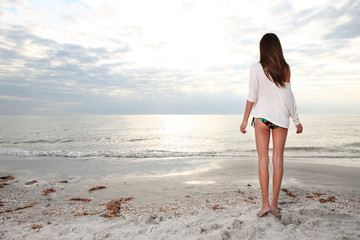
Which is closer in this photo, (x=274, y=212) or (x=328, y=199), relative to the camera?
(x=274, y=212)

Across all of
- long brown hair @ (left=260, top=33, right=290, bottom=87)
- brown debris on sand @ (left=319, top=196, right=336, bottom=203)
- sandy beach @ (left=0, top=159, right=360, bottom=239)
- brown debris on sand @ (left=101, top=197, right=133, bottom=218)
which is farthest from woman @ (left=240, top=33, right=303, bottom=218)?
brown debris on sand @ (left=101, top=197, right=133, bottom=218)

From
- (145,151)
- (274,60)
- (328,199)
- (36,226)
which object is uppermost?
(274,60)

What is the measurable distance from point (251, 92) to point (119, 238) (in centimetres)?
247

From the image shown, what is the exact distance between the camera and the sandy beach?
2.65 m

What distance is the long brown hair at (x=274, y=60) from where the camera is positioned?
279 cm

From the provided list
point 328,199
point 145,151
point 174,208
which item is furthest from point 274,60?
point 145,151

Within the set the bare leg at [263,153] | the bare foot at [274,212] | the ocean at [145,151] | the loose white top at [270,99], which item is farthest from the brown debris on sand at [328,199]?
the ocean at [145,151]

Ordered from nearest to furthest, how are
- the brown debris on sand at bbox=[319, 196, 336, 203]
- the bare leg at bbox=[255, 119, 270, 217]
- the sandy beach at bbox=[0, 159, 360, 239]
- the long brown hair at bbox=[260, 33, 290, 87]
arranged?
1. the sandy beach at bbox=[0, 159, 360, 239]
2. the long brown hair at bbox=[260, 33, 290, 87]
3. the bare leg at bbox=[255, 119, 270, 217]
4. the brown debris on sand at bbox=[319, 196, 336, 203]

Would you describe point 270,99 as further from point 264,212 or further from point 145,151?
point 145,151

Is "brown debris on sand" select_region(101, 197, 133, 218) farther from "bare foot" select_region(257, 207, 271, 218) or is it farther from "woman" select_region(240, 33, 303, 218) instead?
"woman" select_region(240, 33, 303, 218)

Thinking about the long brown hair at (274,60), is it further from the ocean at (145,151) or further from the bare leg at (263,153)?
the ocean at (145,151)

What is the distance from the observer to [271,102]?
2881 millimetres

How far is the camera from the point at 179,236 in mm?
2564

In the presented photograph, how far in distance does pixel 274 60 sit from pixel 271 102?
54cm
